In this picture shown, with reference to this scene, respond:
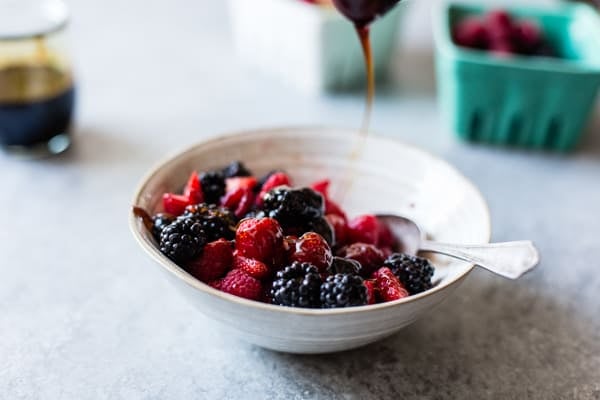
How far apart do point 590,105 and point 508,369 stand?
741 mm

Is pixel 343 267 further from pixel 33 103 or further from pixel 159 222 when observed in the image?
pixel 33 103

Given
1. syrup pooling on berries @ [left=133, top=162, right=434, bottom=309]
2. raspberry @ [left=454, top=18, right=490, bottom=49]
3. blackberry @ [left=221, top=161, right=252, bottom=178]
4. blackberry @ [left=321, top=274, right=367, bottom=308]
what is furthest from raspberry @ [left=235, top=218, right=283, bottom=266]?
raspberry @ [left=454, top=18, right=490, bottom=49]

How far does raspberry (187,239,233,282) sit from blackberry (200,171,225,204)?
173 mm

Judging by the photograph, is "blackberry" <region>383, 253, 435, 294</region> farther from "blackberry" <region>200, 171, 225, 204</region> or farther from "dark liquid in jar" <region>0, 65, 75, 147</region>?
"dark liquid in jar" <region>0, 65, 75, 147</region>

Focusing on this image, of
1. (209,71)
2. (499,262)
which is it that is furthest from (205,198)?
(209,71)

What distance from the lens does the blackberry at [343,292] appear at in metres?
0.81

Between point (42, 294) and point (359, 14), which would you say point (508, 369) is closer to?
point (359, 14)

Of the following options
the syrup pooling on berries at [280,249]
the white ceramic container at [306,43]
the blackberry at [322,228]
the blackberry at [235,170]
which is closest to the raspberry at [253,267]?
the syrup pooling on berries at [280,249]

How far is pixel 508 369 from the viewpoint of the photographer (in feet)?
3.10

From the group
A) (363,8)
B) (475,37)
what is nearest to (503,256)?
(363,8)

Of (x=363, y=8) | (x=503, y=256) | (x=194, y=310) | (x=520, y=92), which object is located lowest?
Result: (x=194, y=310)

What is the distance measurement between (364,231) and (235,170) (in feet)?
0.77

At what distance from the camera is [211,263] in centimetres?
90

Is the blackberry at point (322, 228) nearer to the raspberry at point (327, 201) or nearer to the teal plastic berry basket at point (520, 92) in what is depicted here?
the raspberry at point (327, 201)
